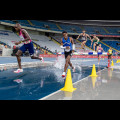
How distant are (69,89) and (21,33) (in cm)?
288

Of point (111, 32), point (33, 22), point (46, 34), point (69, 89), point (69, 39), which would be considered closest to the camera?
point (69, 89)

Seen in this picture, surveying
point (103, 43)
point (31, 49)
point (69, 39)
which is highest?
point (103, 43)

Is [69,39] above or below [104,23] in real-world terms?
below

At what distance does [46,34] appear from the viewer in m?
38.2

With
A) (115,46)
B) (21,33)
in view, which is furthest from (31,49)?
(115,46)

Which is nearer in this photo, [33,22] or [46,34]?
[33,22]

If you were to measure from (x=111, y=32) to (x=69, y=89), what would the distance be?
3663 centimetres
